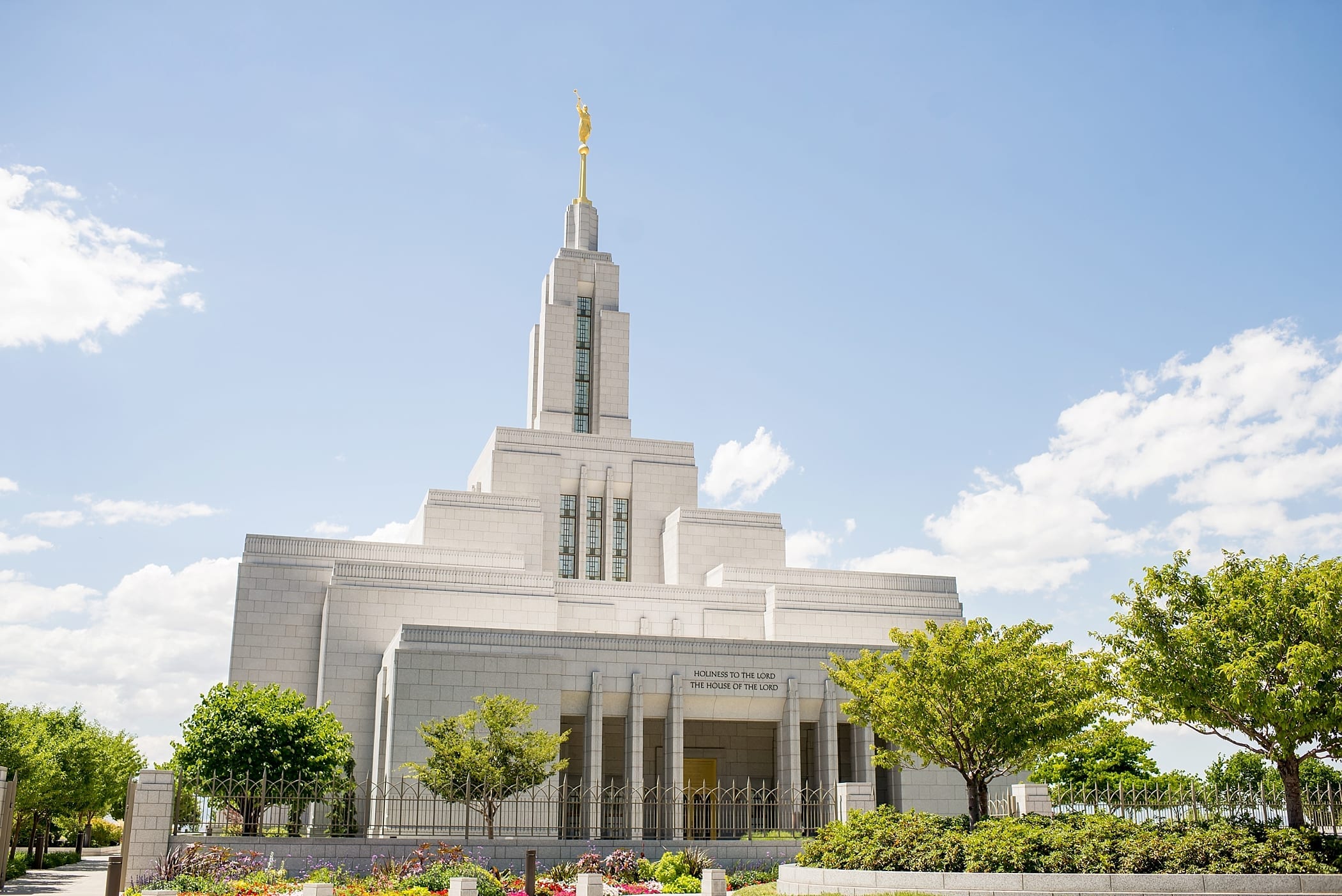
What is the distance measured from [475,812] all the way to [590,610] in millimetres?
14034

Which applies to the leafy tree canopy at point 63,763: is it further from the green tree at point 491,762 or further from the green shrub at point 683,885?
the green shrub at point 683,885

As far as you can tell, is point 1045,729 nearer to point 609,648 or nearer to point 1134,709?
point 1134,709

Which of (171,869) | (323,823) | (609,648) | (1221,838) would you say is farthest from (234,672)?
(1221,838)

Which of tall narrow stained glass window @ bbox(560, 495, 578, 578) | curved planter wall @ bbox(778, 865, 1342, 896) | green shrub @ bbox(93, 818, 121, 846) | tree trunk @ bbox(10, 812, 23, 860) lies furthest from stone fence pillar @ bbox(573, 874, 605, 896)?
green shrub @ bbox(93, 818, 121, 846)

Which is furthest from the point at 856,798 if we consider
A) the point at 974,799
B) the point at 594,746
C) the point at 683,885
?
the point at 594,746

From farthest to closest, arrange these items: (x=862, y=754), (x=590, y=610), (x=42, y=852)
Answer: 1. (x=42, y=852)
2. (x=590, y=610)
3. (x=862, y=754)

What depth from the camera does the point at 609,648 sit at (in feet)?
129

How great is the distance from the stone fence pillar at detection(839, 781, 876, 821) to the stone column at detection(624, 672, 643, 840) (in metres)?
8.96

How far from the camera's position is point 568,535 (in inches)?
2115

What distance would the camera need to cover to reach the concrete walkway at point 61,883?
32.5 metres

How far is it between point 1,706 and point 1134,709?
106ft

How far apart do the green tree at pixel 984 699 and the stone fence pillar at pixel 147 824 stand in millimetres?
17433

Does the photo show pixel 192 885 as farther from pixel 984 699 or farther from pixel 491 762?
pixel 984 699

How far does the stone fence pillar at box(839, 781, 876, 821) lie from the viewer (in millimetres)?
28562
